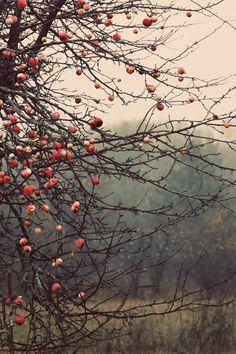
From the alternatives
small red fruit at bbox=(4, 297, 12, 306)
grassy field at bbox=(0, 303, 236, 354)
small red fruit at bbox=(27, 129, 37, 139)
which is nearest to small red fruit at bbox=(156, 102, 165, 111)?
small red fruit at bbox=(27, 129, 37, 139)

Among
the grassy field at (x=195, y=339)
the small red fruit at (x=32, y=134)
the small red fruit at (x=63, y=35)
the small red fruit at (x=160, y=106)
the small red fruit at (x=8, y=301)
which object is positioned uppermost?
the grassy field at (x=195, y=339)

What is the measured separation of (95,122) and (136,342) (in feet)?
38.3

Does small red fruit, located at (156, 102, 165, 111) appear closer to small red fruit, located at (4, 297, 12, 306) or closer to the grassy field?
small red fruit, located at (4, 297, 12, 306)

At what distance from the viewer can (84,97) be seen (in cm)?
711

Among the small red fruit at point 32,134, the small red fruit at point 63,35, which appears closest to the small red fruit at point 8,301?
the small red fruit at point 32,134

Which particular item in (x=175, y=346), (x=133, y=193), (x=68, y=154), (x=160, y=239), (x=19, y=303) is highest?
(x=133, y=193)

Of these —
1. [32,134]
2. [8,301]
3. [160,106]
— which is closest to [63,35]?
[32,134]

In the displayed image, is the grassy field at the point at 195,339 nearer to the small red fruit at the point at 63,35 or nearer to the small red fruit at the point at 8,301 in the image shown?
the small red fruit at the point at 8,301

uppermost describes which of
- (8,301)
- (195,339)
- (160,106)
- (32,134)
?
(195,339)

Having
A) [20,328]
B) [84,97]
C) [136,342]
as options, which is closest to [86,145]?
[84,97]

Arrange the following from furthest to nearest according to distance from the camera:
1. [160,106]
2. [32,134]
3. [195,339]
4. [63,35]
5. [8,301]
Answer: [195,339], [160,106], [8,301], [63,35], [32,134]

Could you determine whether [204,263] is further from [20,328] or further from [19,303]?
[19,303]

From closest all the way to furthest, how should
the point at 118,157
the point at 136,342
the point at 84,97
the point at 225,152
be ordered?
the point at 84,97, the point at 136,342, the point at 118,157, the point at 225,152

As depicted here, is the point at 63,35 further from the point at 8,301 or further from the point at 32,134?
the point at 8,301
